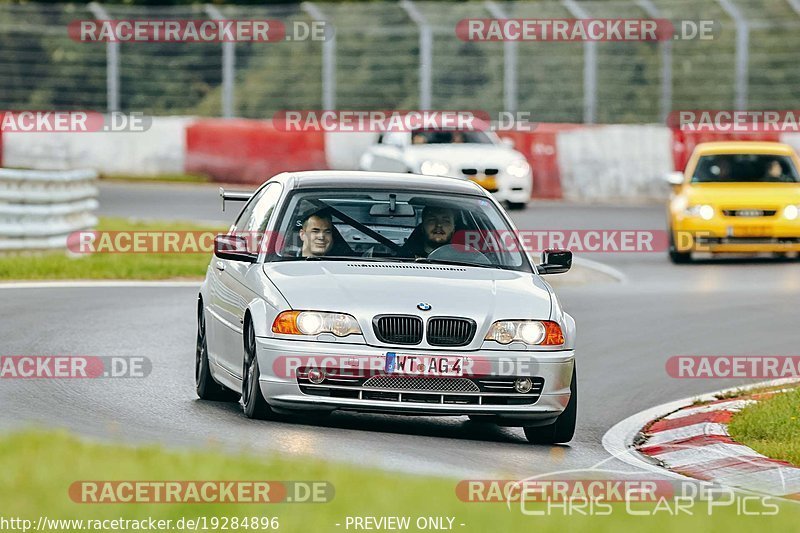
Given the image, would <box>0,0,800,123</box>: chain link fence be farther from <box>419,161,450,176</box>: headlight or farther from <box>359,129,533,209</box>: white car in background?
<box>419,161,450,176</box>: headlight

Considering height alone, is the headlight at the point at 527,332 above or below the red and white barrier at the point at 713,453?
above

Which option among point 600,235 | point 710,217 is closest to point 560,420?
point 710,217

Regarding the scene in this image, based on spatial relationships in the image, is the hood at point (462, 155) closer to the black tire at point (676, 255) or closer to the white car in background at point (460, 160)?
the white car in background at point (460, 160)

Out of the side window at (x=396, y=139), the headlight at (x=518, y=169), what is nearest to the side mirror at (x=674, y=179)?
the headlight at (x=518, y=169)

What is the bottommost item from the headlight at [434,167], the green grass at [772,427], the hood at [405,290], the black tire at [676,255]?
the black tire at [676,255]

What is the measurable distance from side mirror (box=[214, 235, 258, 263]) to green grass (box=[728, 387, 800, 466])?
9.97 ft

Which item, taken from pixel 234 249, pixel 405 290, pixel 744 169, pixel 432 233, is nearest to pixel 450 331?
pixel 405 290

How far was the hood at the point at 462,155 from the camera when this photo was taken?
29595mm

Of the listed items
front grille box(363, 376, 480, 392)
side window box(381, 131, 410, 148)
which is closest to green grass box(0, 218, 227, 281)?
side window box(381, 131, 410, 148)

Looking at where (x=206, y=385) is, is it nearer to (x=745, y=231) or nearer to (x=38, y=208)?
(x=38, y=208)

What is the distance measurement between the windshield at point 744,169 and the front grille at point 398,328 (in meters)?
14.4

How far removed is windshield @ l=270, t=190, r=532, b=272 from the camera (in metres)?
11.2

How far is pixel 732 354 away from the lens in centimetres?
1534

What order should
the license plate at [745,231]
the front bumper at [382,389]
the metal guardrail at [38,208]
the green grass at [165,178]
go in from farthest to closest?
the green grass at [165,178]
the license plate at [745,231]
the metal guardrail at [38,208]
the front bumper at [382,389]
